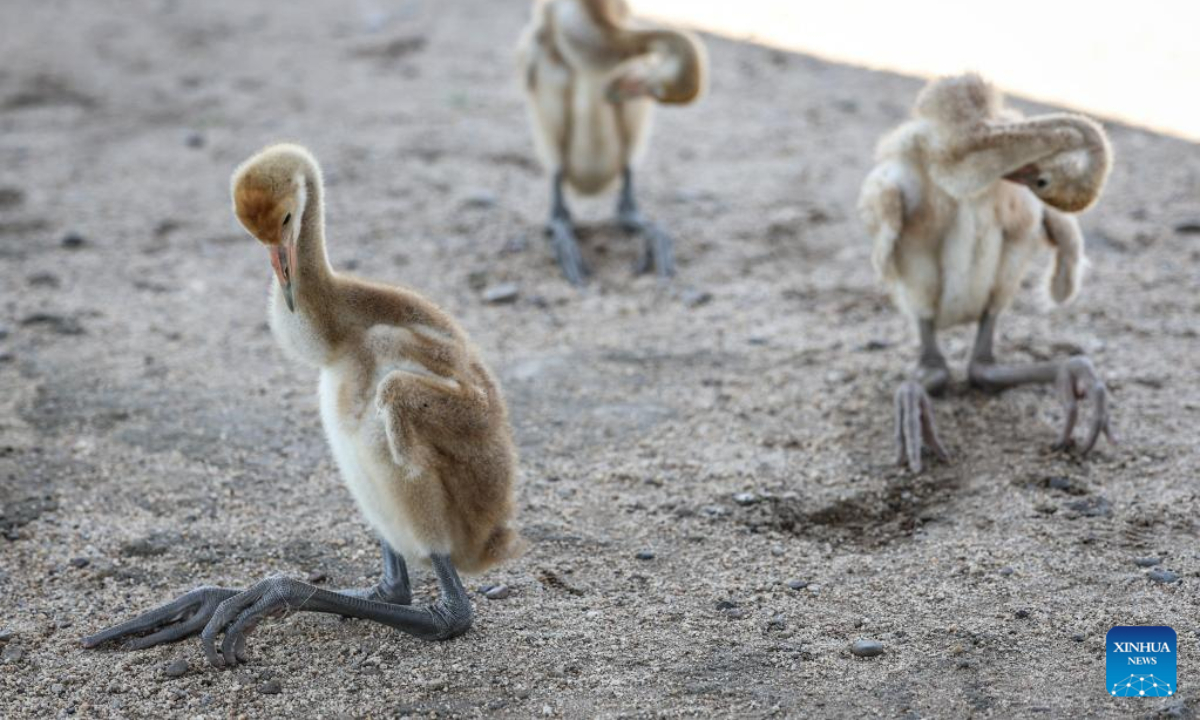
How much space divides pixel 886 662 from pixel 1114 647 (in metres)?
0.57

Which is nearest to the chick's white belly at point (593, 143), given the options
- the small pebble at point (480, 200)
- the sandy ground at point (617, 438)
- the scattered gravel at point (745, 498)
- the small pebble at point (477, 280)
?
the sandy ground at point (617, 438)

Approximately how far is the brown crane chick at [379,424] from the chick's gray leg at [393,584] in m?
0.10

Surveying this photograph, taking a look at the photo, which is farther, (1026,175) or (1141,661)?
(1026,175)

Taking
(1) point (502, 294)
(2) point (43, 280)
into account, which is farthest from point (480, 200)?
(2) point (43, 280)

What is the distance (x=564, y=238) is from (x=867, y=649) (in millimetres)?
3547

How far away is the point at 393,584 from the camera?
397 centimetres

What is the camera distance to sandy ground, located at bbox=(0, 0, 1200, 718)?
3.68 metres

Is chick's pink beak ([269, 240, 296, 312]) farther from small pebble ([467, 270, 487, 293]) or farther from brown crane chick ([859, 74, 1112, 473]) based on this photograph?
small pebble ([467, 270, 487, 293])

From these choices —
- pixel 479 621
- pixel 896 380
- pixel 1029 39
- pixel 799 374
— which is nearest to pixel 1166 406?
pixel 896 380

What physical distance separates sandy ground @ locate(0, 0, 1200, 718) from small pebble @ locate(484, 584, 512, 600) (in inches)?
0.9

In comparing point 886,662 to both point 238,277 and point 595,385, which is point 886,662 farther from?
point 238,277

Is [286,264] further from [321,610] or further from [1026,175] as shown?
[1026,175]

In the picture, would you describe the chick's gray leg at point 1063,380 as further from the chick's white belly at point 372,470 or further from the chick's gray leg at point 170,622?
the chick's gray leg at point 170,622

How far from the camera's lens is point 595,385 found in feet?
18.2
